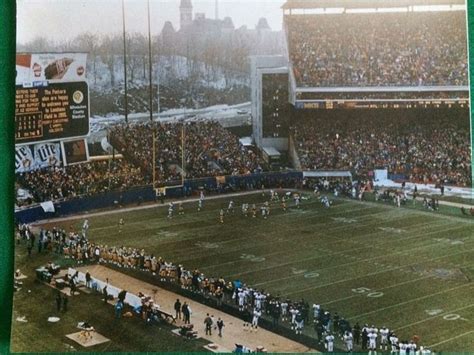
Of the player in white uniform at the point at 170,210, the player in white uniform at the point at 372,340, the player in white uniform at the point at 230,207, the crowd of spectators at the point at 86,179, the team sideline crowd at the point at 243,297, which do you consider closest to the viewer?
the player in white uniform at the point at 372,340

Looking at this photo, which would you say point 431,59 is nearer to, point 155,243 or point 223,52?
point 223,52

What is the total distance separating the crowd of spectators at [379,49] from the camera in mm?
8430

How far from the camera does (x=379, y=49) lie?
9.81 metres

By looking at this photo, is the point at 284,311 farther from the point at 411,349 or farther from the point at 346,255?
the point at 346,255

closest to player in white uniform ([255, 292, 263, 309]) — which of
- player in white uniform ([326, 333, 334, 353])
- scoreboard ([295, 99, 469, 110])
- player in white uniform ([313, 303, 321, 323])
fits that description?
player in white uniform ([313, 303, 321, 323])

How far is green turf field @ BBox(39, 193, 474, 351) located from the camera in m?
7.83

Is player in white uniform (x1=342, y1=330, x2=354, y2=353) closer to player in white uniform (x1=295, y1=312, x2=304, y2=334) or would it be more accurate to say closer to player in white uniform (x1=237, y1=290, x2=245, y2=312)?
player in white uniform (x1=295, y1=312, x2=304, y2=334)

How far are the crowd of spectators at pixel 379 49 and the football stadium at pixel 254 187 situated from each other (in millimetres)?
32

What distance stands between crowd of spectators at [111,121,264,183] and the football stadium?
0.03m

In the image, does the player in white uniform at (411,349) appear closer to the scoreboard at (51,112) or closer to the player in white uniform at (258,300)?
the player in white uniform at (258,300)

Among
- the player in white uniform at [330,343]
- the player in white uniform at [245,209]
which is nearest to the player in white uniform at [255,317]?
the player in white uniform at [330,343]

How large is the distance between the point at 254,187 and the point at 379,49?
2655 mm

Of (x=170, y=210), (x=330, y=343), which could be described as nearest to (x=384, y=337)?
(x=330, y=343)

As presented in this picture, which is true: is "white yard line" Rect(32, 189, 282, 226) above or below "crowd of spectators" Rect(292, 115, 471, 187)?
below
